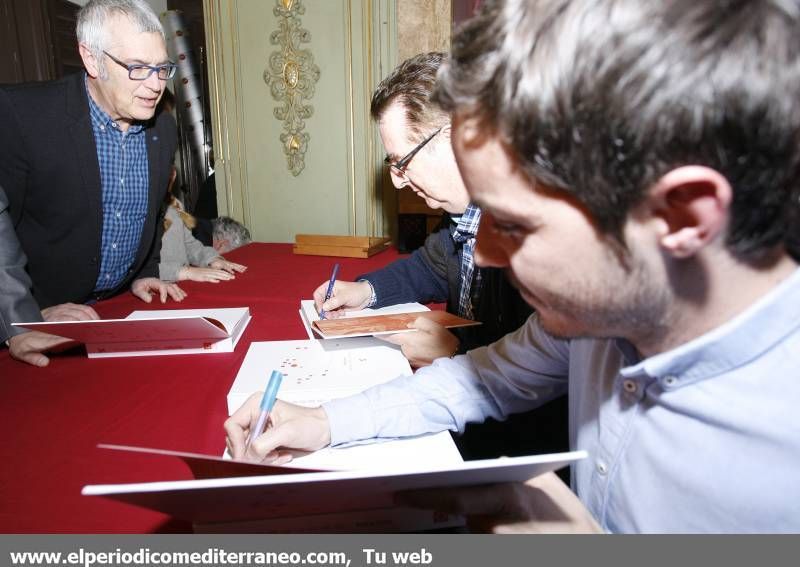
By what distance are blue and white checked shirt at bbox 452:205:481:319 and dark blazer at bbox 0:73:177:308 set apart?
4.52ft

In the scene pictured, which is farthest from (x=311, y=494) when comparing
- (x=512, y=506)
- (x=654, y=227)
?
(x=654, y=227)

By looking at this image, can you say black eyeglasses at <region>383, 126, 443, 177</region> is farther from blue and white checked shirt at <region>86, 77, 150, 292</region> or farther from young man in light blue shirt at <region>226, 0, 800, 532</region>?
blue and white checked shirt at <region>86, 77, 150, 292</region>

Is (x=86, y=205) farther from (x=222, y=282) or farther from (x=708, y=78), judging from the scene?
(x=708, y=78)

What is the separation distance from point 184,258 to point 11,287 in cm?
107

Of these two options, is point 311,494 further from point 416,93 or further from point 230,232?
point 230,232

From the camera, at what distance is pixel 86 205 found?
6.55ft

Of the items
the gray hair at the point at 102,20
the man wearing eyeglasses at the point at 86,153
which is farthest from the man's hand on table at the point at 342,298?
the gray hair at the point at 102,20

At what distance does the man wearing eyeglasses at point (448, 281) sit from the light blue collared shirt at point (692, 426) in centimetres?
44

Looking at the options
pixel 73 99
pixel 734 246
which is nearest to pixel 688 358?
pixel 734 246

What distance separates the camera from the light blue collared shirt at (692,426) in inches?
23.4

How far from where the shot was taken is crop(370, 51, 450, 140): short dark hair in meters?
1.54

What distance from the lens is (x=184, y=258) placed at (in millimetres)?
2590

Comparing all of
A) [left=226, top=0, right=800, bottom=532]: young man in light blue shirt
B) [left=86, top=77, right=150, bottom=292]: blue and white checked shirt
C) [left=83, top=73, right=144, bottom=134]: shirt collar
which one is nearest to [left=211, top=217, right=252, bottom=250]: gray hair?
[left=86, top=77, right=150, bottom=292]: blue and white checked shirt

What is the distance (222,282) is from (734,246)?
199cm
